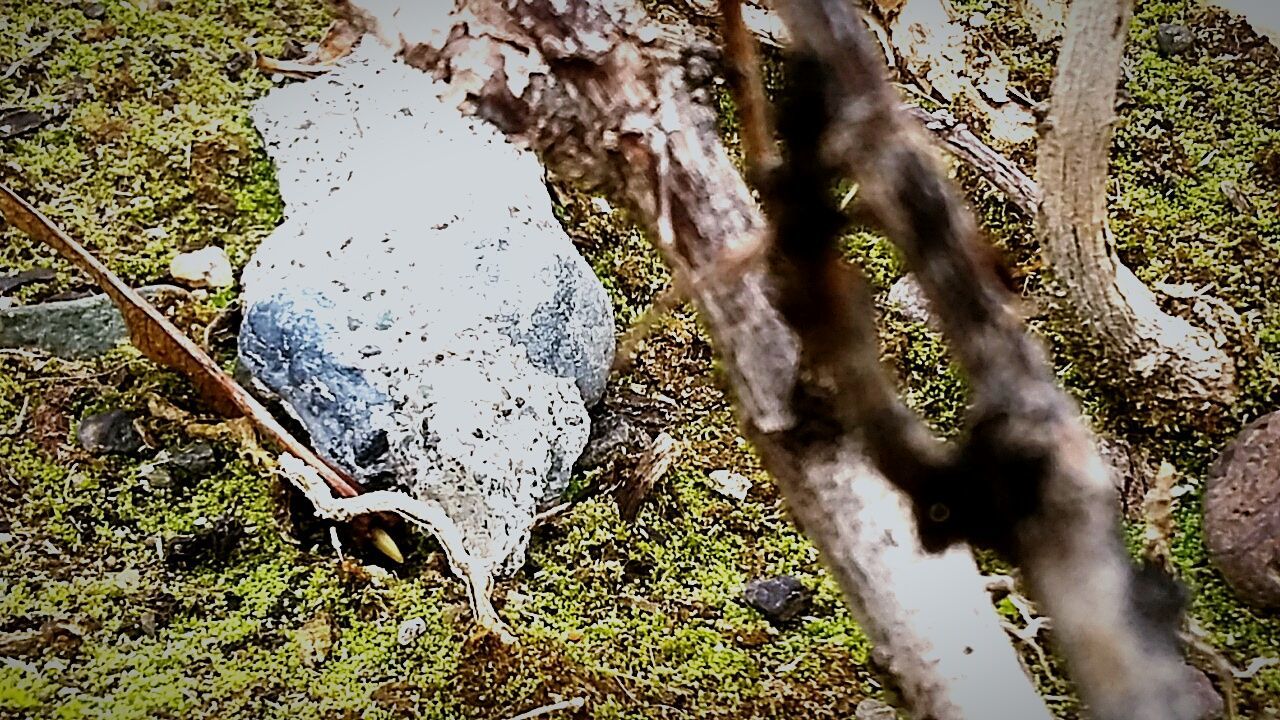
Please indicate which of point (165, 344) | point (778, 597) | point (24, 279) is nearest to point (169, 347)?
point (165, 344)

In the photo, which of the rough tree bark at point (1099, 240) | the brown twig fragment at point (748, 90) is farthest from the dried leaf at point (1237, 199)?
the brown twig fragment at point (748, 90)

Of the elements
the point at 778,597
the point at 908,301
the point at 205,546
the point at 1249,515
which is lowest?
the point at 205,546

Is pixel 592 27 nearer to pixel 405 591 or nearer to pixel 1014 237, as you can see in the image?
pixel 1014 237

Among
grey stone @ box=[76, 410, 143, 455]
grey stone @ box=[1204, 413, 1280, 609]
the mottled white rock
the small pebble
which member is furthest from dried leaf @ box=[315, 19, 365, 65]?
grey stone @ box=[1204, 413, 1280, 609]

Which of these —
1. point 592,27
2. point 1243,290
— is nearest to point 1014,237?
point 1243,290

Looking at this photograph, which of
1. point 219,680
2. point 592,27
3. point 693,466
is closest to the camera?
point 219,680

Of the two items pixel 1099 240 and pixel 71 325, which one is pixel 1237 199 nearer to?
pixel 1099 240
